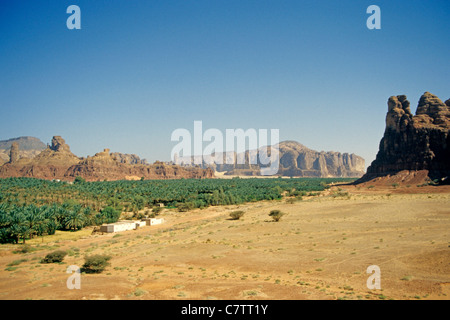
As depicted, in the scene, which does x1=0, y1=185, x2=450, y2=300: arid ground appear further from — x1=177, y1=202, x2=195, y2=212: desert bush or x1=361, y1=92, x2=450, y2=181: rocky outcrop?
x1=361, y1=92, x2=450, y2=181: rocky outcrop

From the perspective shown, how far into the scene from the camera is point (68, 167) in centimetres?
15700

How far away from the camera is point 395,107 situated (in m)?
116

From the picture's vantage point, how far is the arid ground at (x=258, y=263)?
49.1 feet

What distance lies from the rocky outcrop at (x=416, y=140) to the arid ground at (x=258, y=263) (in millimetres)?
71390

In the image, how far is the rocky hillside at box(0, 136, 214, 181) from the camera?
484 ft

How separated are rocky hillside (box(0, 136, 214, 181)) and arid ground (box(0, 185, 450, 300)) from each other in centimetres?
12570

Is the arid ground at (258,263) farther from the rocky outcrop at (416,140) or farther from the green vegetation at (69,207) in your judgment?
the rocky outcrop at (416,140)

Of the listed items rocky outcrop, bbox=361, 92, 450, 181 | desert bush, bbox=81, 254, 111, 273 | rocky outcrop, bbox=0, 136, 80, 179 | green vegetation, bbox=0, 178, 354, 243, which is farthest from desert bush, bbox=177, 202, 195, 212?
rocky outcrop, bbox=0, 136, 80, 179

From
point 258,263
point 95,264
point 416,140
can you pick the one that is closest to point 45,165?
point 95,264

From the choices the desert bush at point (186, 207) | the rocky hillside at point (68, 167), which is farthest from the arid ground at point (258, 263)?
the rocky hillside at point (68, 167)

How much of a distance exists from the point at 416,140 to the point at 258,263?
333ft

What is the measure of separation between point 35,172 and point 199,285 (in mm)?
154780
